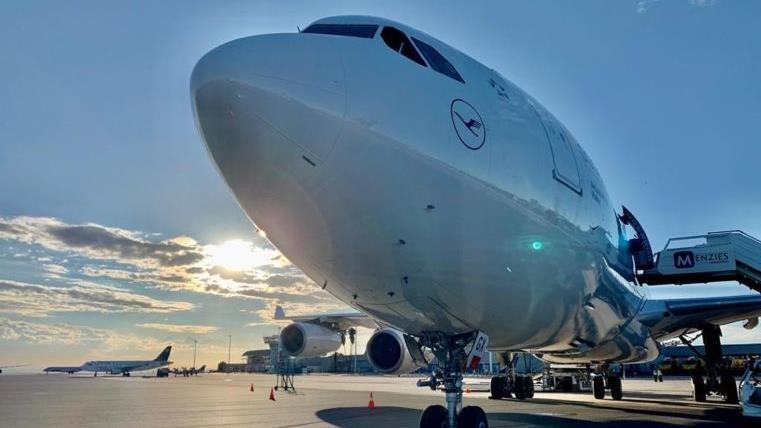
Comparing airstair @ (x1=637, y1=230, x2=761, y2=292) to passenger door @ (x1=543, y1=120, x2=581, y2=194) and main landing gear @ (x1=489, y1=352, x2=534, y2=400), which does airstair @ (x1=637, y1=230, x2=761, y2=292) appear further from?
passenger door @ (x1=543, y1=120, x2=581, y2=194)

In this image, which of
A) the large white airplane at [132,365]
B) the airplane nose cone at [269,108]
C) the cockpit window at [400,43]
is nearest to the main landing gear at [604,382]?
the cockpit window at [400,43]

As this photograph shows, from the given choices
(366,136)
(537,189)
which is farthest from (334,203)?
(537,189)

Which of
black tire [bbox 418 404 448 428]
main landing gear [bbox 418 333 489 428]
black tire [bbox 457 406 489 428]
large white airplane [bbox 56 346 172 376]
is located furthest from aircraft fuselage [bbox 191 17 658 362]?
large white airplane [bbox 56 346 172 376]

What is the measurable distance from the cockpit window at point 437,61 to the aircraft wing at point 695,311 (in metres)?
10.7

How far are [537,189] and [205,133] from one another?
3650 mm

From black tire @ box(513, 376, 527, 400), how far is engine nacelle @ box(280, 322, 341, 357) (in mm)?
8282

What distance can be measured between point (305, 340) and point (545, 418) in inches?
226

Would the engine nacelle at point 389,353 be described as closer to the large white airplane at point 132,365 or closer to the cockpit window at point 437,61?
the cockpit window at point 437,61

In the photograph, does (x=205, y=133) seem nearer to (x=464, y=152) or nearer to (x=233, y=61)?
(x=233, y=61)

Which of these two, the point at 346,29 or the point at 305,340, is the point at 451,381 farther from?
the point at 305,340

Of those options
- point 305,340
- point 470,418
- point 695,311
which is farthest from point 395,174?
point 695,311

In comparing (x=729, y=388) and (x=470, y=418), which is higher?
(x=470, y=418)

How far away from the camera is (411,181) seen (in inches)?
198

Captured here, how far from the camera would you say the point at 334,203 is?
193 inches
